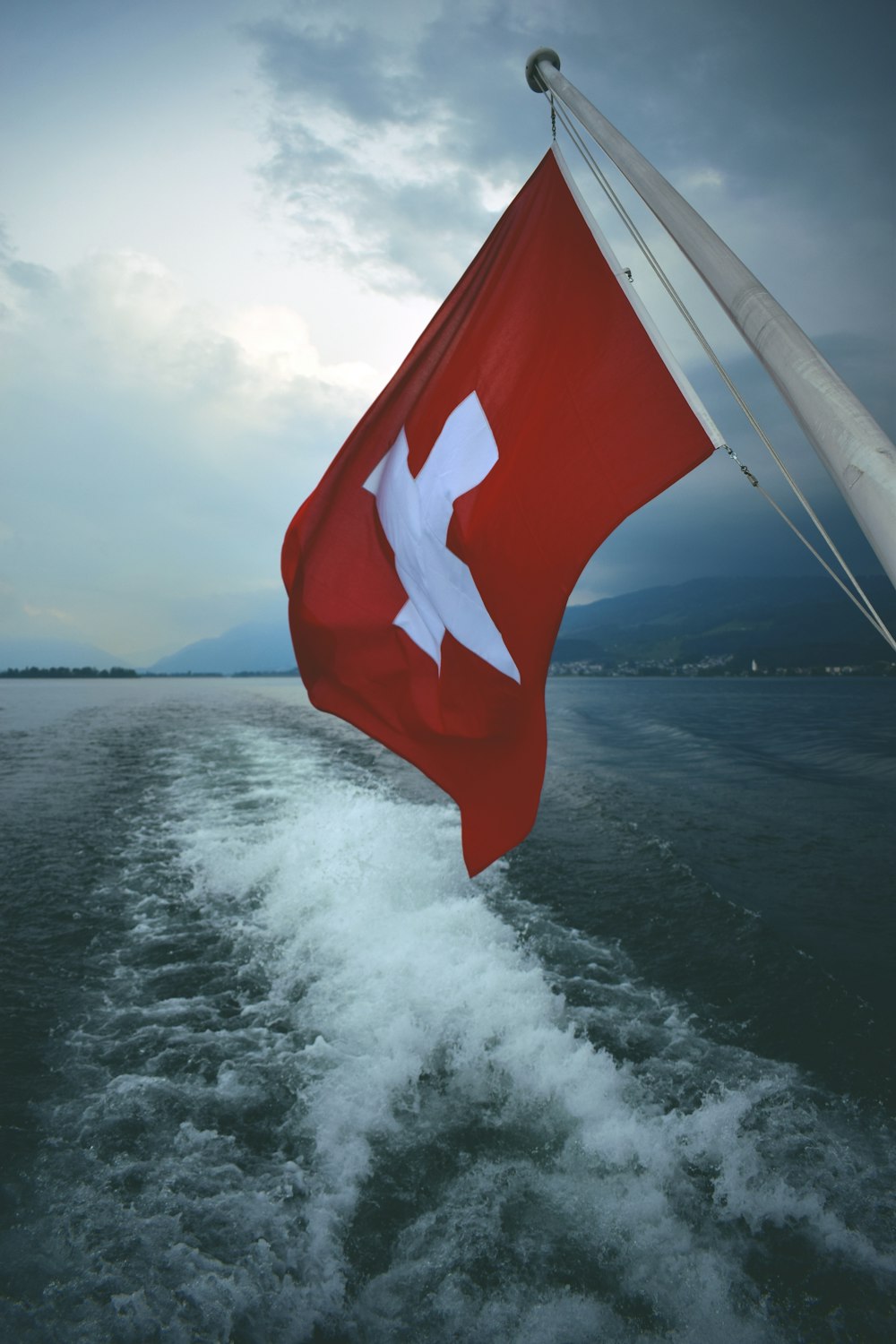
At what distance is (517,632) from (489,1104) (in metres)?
3.25

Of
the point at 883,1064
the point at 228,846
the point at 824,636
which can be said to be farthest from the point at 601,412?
the point at 824,636

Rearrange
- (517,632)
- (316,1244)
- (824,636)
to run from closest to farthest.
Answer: (517,632) < (316,1244) < (824,636)

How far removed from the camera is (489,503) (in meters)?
2.94

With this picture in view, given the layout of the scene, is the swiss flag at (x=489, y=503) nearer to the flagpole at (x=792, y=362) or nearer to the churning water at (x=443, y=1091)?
the flagpole at (x=792, y=362)

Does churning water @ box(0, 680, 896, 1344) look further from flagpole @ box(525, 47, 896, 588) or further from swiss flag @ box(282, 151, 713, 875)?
flagpole @ box(525, 47, 896, 588)

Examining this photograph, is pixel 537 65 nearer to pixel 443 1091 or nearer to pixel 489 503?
pixel 489 503

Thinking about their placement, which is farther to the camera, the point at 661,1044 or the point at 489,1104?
the point at 661,1044

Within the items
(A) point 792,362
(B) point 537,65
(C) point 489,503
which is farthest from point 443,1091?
(B) point 537,65

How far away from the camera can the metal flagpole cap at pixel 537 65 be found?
9.78ft

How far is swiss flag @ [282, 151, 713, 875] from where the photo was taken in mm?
2568

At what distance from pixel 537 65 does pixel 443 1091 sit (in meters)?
5.95

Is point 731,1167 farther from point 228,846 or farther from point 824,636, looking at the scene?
point 824,636

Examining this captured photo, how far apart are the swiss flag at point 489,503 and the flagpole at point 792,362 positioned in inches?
11.2

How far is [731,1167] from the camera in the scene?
354 centimetres
